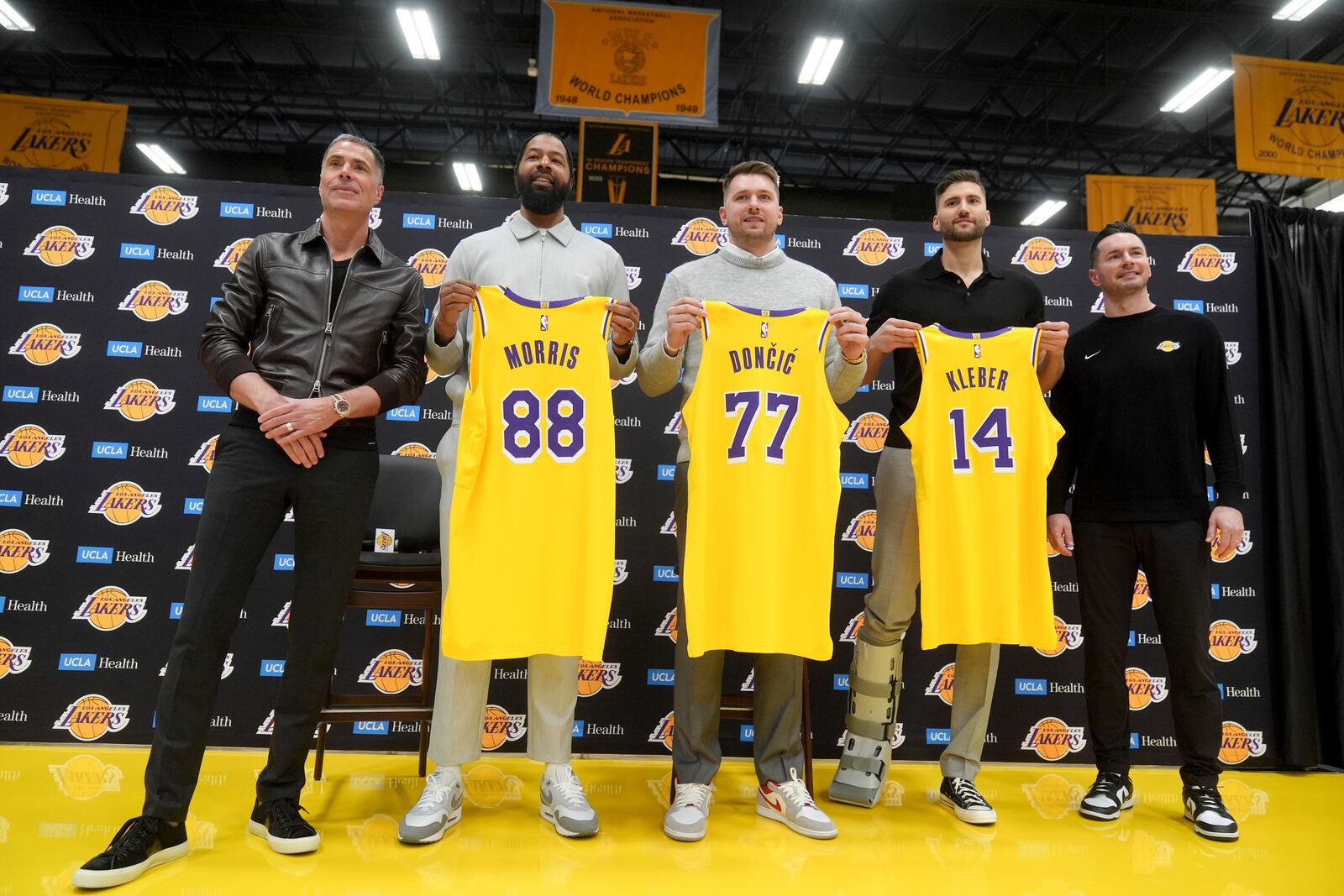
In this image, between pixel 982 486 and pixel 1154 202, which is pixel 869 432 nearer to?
pixel 982 486

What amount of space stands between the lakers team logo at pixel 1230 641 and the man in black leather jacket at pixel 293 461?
4125 mm

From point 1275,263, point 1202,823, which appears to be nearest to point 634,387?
point 1202,823

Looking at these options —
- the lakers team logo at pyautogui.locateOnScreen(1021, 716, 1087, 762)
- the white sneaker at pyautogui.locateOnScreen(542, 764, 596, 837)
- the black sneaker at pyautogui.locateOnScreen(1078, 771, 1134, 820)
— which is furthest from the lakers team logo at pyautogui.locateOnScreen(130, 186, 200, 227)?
the lakers team logo at pyautogui.locateOnScreen(1021, 716, 1087, 762)

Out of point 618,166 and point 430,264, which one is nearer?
point 430,264

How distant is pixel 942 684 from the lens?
12.8ft

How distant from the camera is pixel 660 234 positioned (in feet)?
13.5

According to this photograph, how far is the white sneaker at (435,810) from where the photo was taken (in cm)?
239

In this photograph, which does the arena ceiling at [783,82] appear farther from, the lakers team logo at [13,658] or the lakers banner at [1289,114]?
the lakers team logo at [13,658]

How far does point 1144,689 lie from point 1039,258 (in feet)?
7.74

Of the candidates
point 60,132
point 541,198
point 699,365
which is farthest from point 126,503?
point 60,132

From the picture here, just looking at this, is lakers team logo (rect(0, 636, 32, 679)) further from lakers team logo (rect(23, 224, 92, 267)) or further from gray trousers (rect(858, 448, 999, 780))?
gray trousers (rect(858, 448, 999, 780))

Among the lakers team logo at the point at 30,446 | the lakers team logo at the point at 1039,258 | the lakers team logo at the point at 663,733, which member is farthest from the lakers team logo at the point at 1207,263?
the lakers team logo at the point at 30,446

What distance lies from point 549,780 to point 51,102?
1000cm

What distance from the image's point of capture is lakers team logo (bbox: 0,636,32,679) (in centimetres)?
362
